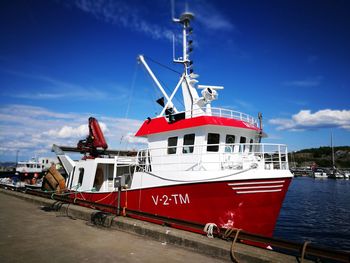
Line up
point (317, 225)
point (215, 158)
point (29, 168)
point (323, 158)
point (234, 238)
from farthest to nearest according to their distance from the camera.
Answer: point (323, 158) < point (29, 168) < point (317, 225) < point (215, 158) < point (234, 238)

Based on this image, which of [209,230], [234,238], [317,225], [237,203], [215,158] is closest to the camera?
[234,238]

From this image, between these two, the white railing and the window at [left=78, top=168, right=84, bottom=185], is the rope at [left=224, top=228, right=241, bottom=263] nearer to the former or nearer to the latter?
the white railing

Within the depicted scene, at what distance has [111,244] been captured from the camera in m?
6.98

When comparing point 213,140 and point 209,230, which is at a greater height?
point 213,140

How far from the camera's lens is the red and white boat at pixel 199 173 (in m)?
9.29

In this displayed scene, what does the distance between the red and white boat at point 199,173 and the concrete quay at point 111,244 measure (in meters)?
1.98

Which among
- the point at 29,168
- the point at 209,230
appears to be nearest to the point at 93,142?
the point at 209,230

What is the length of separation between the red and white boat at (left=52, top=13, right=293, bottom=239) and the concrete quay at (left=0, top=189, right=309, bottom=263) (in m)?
1.98

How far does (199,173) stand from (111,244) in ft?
13.0

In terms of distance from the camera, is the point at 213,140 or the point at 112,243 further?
the point at 213,140

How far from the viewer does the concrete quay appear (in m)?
5.88

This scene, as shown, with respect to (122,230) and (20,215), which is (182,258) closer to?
(122,230)

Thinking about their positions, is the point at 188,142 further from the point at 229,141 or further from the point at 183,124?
the point at 229,141

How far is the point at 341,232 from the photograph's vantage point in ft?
54.6
